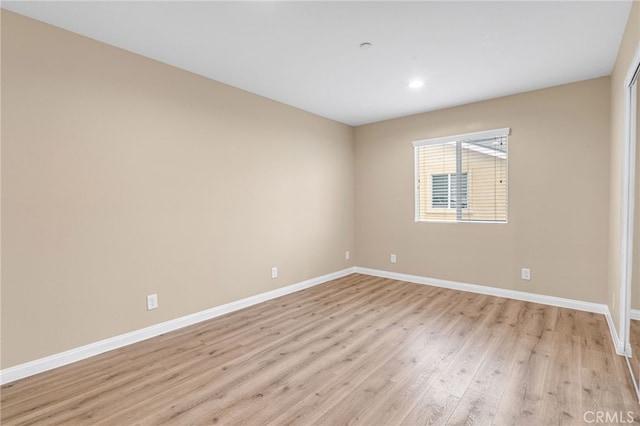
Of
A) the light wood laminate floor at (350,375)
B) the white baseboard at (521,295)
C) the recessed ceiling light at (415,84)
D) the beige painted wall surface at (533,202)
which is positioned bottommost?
the light wood laminate floor at (350,375)

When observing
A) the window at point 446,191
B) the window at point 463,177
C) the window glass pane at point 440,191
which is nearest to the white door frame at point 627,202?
the window at point 463,177

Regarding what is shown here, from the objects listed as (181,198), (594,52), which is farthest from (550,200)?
(181,198)

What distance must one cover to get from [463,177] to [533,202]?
3.00 feet

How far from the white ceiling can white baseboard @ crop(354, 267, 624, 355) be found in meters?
2.48

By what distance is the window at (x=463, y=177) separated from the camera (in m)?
4.02

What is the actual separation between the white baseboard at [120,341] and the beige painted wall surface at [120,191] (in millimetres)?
66

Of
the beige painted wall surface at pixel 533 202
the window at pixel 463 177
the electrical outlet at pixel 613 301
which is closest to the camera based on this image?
the electrical outlet at pixel 613 301

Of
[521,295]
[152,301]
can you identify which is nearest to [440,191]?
[521,295]

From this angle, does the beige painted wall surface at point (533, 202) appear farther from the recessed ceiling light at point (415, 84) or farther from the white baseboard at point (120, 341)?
the white baseboard at point (120, 341)

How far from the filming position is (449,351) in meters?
2.55

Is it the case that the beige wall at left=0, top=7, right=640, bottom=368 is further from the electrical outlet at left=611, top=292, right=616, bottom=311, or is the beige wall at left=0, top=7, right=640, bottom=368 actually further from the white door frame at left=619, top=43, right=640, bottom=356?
the white door frame at left=619, top=43, right=640, bottom=356

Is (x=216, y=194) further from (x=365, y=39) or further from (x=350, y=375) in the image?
(x=350, y=375)

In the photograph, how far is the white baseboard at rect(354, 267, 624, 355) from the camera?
2.99m

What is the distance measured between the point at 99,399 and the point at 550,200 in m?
4.64
